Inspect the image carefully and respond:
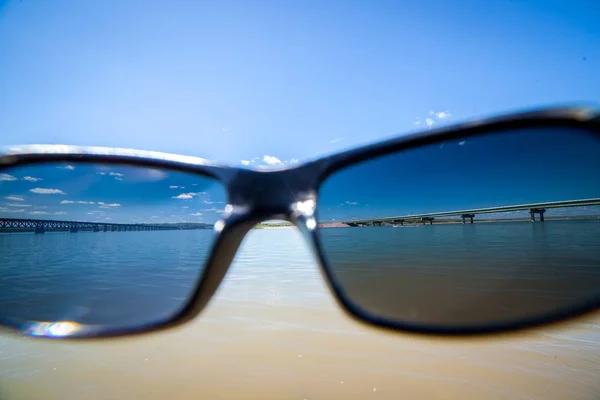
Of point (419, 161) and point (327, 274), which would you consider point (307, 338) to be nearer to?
point (327, 274)

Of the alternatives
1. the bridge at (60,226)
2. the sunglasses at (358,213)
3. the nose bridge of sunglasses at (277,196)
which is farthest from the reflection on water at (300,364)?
the bridge at (60,226)

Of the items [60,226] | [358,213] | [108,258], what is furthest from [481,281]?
[60,226]

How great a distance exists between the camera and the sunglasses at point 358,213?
2.04 feet

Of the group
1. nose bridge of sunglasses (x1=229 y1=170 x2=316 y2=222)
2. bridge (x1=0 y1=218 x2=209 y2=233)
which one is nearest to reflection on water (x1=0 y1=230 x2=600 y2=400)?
nose bridge of sunglasses (x1=229 y1=170 x2=316 y2=222)

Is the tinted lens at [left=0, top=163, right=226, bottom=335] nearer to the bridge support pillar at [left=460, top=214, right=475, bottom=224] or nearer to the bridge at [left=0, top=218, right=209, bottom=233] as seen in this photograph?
the bridge at [left=0, top=218, right=209, bottom=233]

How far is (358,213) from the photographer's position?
3.19 ft

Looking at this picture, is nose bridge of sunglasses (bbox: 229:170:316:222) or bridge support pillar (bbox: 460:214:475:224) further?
bridge support pillar (bbox: 460:214:475:224)

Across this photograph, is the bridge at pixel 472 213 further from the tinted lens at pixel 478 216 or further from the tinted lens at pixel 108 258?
the tinted lens at pixel 108 258

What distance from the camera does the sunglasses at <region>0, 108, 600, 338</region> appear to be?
24.4 inches

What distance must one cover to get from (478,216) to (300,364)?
28.7 inches

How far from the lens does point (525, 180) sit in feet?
2.37

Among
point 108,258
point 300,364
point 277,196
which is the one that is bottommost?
point 300,364

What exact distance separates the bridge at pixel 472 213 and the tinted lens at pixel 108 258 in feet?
1.59

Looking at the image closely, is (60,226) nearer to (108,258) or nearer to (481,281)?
(108,258)
